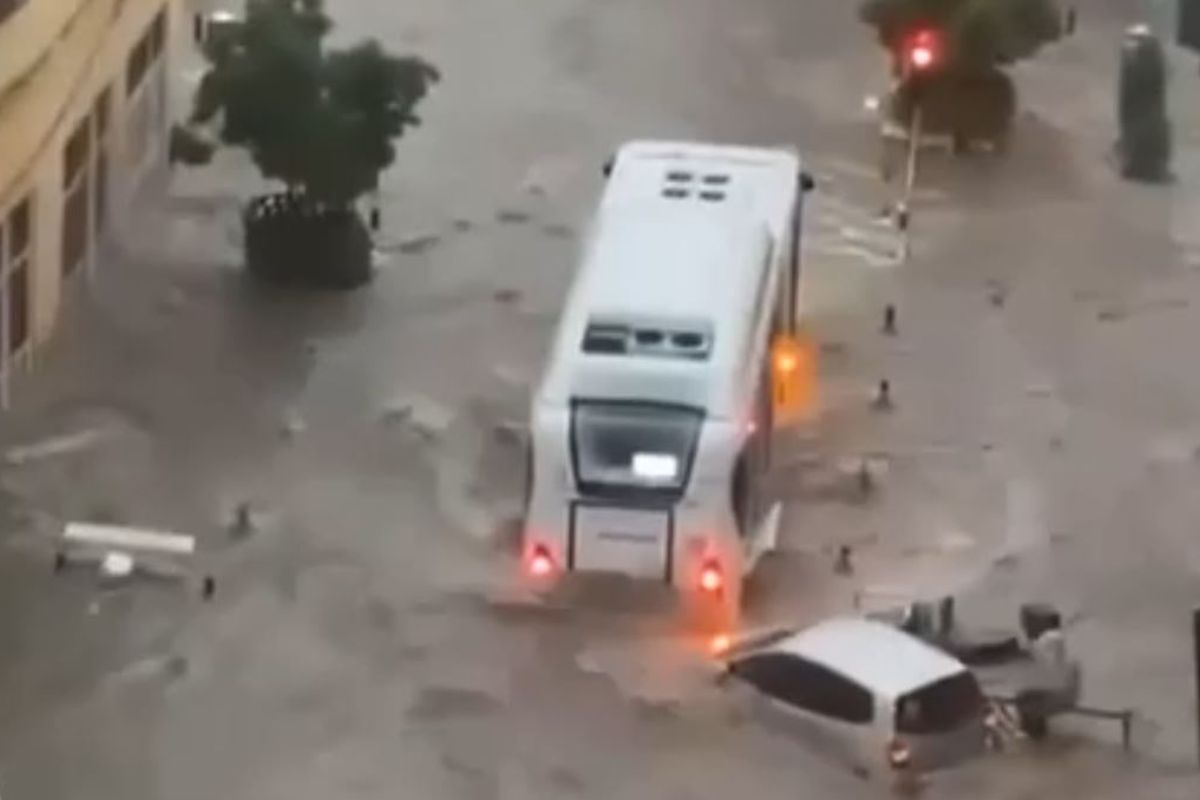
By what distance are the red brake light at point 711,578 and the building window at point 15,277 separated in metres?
5.66

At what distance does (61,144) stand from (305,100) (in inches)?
72.3

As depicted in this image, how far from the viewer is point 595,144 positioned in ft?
96.3

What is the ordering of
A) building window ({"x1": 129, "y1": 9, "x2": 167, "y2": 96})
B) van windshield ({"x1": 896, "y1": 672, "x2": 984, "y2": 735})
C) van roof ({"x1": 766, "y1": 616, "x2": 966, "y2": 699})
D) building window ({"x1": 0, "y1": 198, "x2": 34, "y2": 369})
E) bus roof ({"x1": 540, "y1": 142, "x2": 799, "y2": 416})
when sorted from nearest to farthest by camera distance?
van windshield ({"x1": 896, "y1": 672, "x2": 984, "y2": 735}), van roof ({"x1": 766, "y1": 616, "x2": 966, "y2": 699}), bus roof ({"x1": 540, "y1": 142, "x2": 799, "y2": 416}), building window ({"x1": 0, "y1": 198, "x2": 34, "y2": 369}), building window ({"x1": 129, "y1": 9, "x2": 167, "y2": 96})

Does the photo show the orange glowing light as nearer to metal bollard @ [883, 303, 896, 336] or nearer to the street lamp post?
metal bollard @ [883, 303, 896, 336]

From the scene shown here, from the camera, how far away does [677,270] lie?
70.9 ft

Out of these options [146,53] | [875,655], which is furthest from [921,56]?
[875,655]

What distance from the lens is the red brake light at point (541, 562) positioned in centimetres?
2039

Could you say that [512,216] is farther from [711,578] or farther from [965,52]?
[711,578]

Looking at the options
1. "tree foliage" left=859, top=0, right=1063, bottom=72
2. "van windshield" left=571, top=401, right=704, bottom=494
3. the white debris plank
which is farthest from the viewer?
"tree foliage" left=859, top=0, right=1063, bottom=72

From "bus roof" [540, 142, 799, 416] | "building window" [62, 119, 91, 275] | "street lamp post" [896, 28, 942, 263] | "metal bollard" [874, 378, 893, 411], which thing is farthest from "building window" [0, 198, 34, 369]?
"street lamp post" [896, 28, 942, 263]

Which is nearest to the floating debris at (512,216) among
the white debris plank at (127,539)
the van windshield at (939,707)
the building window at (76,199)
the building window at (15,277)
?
the building window at (76,199)

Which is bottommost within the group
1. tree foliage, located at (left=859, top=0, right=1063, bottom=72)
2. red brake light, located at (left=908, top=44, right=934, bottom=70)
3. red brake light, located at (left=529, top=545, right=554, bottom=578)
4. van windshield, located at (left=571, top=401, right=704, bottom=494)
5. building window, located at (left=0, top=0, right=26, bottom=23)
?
red brake light, located at (left=529, top=545, right=554, bottom=578)

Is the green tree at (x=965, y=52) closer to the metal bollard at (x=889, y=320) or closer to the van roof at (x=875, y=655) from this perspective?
the metal bollard at (x=889, y=320)

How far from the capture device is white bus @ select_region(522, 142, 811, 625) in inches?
795
